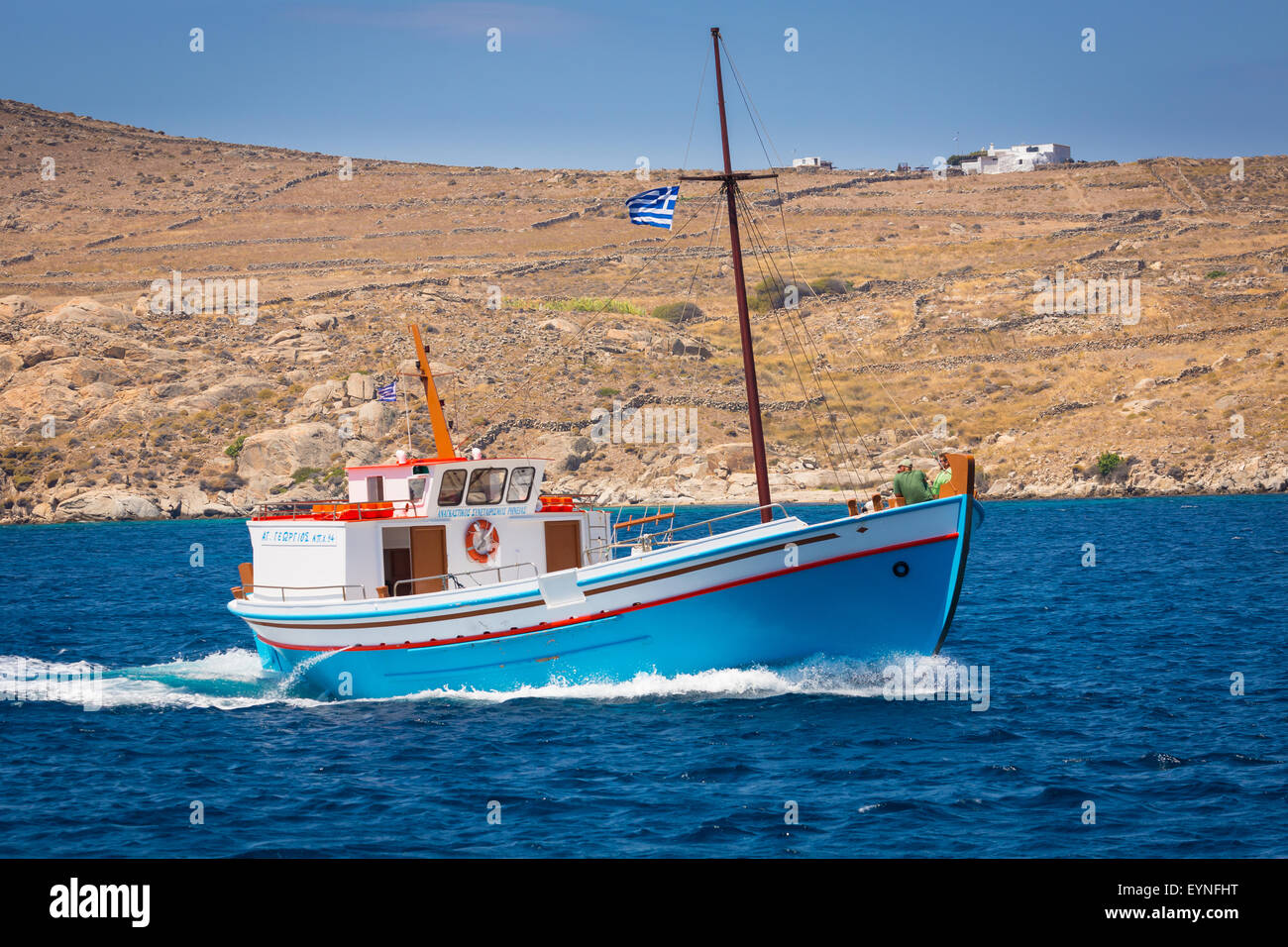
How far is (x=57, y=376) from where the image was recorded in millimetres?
99562

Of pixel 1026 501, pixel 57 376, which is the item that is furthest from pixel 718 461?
pixel 57 376

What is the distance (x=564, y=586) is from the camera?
19828 mm

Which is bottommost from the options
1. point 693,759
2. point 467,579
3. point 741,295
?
point 693,759

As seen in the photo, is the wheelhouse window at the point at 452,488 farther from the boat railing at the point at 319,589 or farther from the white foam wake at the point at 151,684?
the white foam wake at the point at 151,684

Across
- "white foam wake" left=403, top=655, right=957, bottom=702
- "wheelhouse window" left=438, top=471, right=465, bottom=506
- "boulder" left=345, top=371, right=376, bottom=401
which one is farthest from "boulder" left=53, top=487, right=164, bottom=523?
"white foam wake" left=403, top=655, right=957, bottom=702

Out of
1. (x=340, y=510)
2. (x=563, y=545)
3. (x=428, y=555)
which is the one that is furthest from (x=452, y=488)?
(x=563, y=545)

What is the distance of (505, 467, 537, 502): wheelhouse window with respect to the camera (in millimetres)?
22859

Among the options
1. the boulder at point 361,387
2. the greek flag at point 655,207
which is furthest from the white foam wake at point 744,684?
the boulder at point 361,387

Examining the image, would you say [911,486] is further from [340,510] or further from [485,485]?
[340,510]

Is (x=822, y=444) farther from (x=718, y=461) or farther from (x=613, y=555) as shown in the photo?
(x=613, y=555)

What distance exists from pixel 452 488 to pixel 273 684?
6216 millimetres
